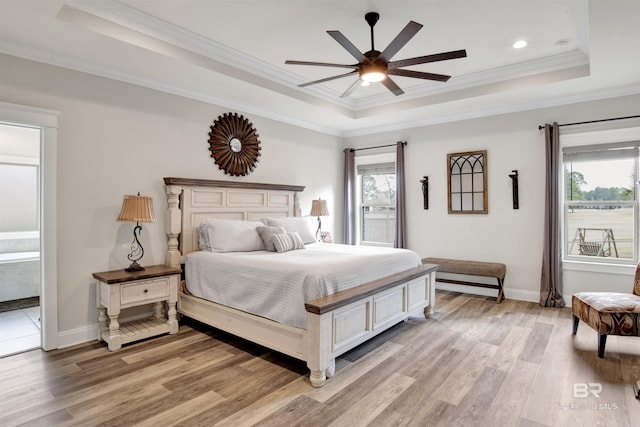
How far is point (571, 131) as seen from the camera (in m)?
4.44

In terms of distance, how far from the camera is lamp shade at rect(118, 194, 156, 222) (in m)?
3.34

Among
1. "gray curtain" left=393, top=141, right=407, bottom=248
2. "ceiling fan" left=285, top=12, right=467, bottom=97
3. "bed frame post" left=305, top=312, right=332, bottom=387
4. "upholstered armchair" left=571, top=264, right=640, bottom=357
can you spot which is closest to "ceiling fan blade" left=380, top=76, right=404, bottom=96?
"ceiling fan" left=285, top=12, right=467, bottom=97

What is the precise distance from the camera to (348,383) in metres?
2.61

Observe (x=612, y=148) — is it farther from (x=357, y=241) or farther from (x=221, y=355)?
(x=221, y=355)

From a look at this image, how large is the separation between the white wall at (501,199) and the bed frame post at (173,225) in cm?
351

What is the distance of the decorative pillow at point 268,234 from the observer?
4.07m

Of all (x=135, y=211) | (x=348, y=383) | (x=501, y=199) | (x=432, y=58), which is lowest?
(x=348, y=383)

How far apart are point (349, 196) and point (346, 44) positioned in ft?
12.9

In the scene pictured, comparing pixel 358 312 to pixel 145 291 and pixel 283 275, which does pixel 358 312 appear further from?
pixel 145 291

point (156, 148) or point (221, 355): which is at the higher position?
point (156, 148)

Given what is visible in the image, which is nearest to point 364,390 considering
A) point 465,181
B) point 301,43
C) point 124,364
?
point 124,364

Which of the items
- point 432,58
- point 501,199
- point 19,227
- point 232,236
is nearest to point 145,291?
point 232,236

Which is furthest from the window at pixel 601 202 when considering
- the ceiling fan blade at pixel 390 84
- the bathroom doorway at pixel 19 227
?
the bathroom doorway at pixel 19 227

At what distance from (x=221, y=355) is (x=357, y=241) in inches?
150
